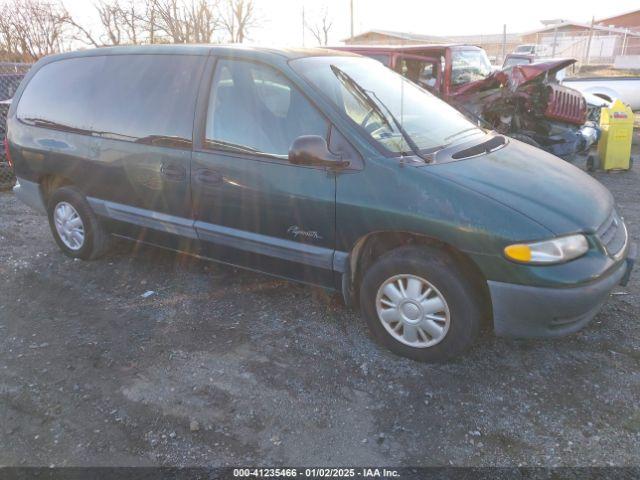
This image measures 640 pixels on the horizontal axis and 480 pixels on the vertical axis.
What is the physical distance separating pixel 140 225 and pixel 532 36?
47.9m

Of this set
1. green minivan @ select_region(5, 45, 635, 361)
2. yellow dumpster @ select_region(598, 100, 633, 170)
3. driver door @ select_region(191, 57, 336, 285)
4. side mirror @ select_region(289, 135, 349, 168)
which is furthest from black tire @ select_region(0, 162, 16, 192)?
yellow dumpster @ select_region(598, 100, 633, 170)

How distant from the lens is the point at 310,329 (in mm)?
3395

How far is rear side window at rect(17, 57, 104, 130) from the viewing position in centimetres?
402

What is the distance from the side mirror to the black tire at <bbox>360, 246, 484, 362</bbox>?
62cm

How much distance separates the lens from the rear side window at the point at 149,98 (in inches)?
137

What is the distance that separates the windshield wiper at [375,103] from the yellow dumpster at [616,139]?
6.15m

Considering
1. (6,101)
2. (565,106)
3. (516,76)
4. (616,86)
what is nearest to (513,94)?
(516,76)

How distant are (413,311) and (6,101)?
7.27 meters

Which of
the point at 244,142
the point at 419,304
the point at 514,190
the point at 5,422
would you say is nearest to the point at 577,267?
the point at 514,190

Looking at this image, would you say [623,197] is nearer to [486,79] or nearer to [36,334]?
[486,79]

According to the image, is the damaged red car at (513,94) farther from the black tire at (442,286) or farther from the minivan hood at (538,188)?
the black tire at (442,286)

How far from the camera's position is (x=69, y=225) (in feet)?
14.6

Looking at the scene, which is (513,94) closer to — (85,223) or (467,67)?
(467,67)

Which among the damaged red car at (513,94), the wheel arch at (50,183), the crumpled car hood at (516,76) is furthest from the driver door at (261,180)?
the crumpled car hood at (516,76)
